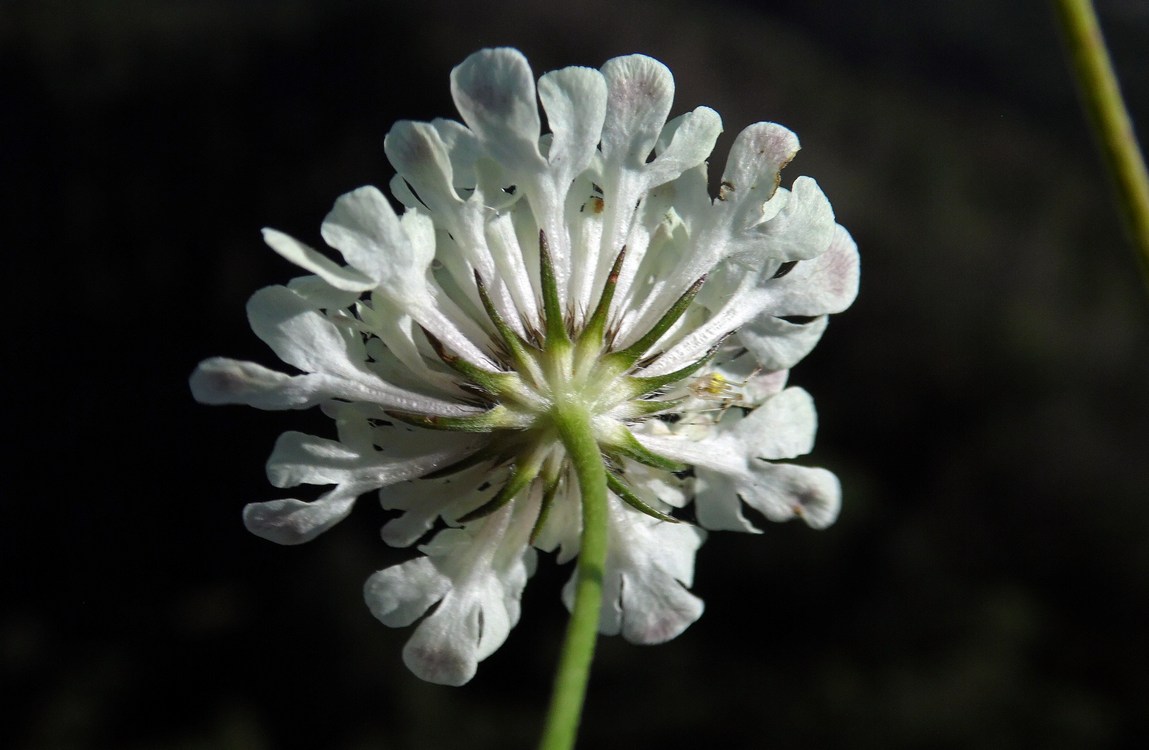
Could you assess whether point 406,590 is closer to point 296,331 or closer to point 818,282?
point 296,331

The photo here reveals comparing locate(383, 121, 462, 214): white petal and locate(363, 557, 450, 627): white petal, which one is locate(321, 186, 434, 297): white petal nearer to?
locate(383, 121, 462, 214): white petal

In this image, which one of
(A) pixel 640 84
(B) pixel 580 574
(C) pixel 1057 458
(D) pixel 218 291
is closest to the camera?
(B) pixel 580 574

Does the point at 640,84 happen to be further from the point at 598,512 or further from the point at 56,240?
the point at 56,240

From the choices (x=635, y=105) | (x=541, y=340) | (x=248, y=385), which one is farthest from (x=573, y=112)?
(x=248, y=385)

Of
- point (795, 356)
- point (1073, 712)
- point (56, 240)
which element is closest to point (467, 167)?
point (795, 356)

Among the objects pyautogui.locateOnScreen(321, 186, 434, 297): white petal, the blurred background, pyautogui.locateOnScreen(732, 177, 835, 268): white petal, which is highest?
the blurred background

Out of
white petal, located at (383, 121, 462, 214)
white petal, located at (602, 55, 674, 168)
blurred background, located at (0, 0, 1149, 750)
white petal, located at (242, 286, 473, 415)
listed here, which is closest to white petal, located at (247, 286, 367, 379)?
white petal, located at (242, 286, 473, 415)
